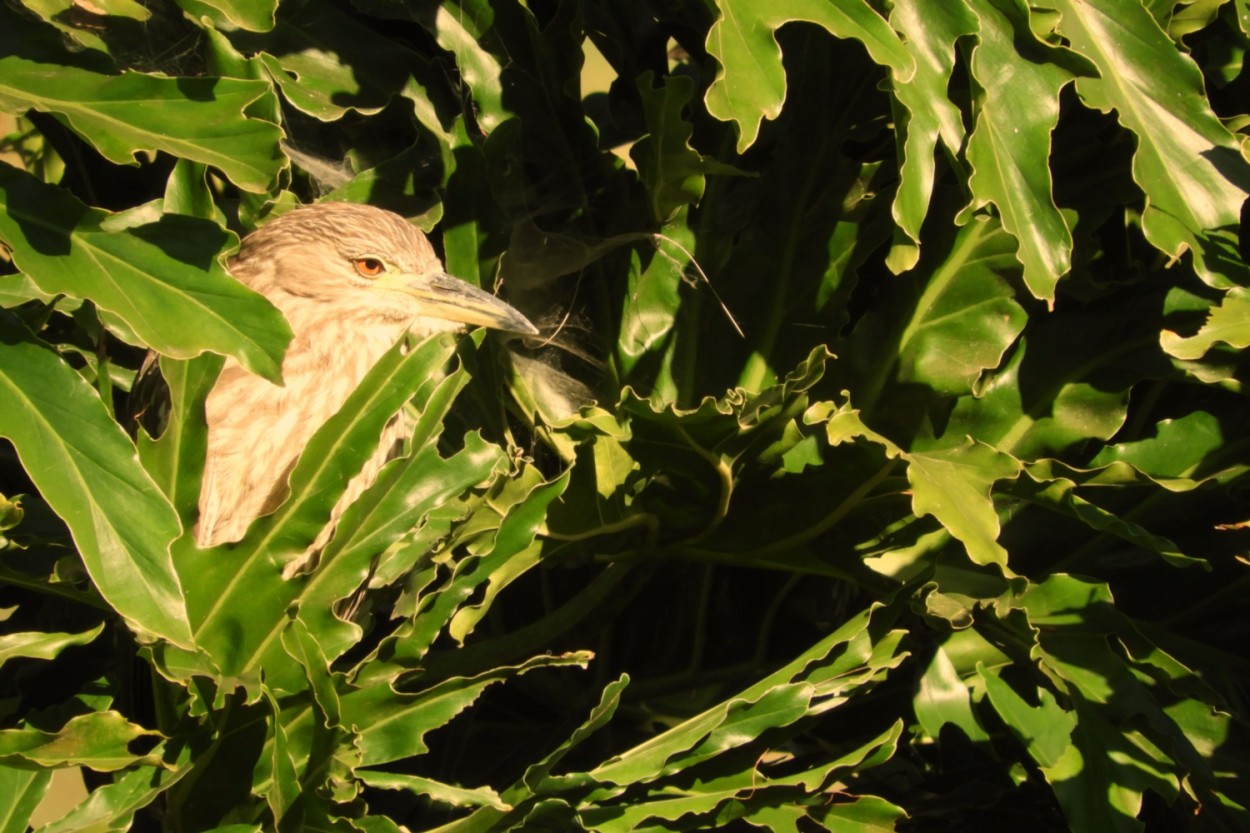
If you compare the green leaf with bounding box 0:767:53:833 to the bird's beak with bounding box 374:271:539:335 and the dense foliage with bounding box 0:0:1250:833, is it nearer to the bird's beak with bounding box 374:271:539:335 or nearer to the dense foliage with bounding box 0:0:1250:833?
the dense foliage with bounding box 0:0:1250:833

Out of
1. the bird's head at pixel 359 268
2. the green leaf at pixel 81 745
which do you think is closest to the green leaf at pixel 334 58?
the bird's head at pixel 359 268

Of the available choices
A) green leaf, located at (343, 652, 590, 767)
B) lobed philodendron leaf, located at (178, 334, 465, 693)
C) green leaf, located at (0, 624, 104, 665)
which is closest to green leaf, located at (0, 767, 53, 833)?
green leaf, located at (0, 624, 104, 665)

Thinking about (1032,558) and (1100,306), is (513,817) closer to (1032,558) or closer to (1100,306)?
(1032,558)

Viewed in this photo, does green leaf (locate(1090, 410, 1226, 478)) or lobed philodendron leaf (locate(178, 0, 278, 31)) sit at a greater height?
lobed philodendron leaf (locate(178, 0, 278, 31))

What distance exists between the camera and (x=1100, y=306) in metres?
2.46

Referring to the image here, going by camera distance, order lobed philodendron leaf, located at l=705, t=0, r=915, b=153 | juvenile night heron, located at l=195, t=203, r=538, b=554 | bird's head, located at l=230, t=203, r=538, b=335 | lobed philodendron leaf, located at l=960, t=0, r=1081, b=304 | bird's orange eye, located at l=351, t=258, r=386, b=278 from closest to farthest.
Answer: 1. lobed philodendron leaf, located at l=705, t=0, r=915, b=153
2. lobed philodendron leaf, located at l=960, t=0, r=1081, b=304
3. juvenile night heron, located at l=195, t=203, r=538, b=554
4. bird's head, located at l=230, t=203, r=538, b=335
5. bird's orange eye, located at l=351, t=258, r=386, b=278

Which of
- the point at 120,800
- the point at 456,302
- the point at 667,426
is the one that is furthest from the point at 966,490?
the point at 120,800

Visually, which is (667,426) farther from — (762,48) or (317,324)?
(317,324)

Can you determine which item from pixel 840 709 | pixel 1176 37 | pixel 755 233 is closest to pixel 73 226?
pixel 755 233

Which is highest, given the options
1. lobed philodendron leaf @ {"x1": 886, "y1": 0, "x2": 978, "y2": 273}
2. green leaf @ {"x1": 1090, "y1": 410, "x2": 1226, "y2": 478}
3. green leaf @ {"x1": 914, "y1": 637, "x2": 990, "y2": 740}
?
lobed philodendron leaf @ {"x1": 886, "y1": 0, "x2": 978, "y2": 273}

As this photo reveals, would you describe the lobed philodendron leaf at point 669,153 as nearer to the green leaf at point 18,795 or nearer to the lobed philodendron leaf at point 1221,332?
the lobed philodendron leaf at point 1221,332

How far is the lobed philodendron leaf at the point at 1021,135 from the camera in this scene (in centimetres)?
206

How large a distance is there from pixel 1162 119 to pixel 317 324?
1575 millimetres

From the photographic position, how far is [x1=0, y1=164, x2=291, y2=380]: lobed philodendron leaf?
1.79m
